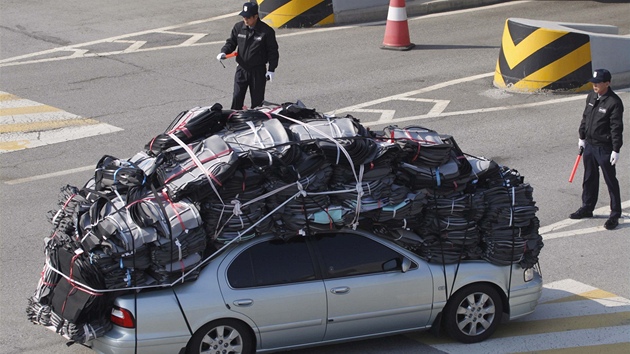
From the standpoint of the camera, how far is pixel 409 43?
18953mm

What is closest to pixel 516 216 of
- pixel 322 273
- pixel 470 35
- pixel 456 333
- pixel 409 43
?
pixel 456 333

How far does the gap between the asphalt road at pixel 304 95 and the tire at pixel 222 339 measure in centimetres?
99

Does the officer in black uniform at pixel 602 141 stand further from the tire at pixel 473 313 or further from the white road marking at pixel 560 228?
the tire at pixel 473 313

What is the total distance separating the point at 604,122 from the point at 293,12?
10151 millimetres

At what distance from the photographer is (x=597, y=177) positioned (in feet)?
37.0

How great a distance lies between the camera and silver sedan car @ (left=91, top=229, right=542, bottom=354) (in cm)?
727

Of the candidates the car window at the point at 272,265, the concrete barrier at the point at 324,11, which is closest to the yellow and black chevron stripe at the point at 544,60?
the concrete barrier at the point at 324,11

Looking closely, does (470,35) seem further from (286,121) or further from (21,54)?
(286,121)

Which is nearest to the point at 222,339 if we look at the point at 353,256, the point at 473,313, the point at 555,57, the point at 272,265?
the point at 272,265

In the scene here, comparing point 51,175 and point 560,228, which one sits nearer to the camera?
point 560,228

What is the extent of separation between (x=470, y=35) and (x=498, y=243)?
12404mm

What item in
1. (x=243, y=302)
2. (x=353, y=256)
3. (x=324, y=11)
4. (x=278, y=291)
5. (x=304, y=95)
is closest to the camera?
(x=243, y=302)

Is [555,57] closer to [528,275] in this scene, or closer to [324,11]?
[324,11]

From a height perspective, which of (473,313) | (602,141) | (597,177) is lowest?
(473,313)
